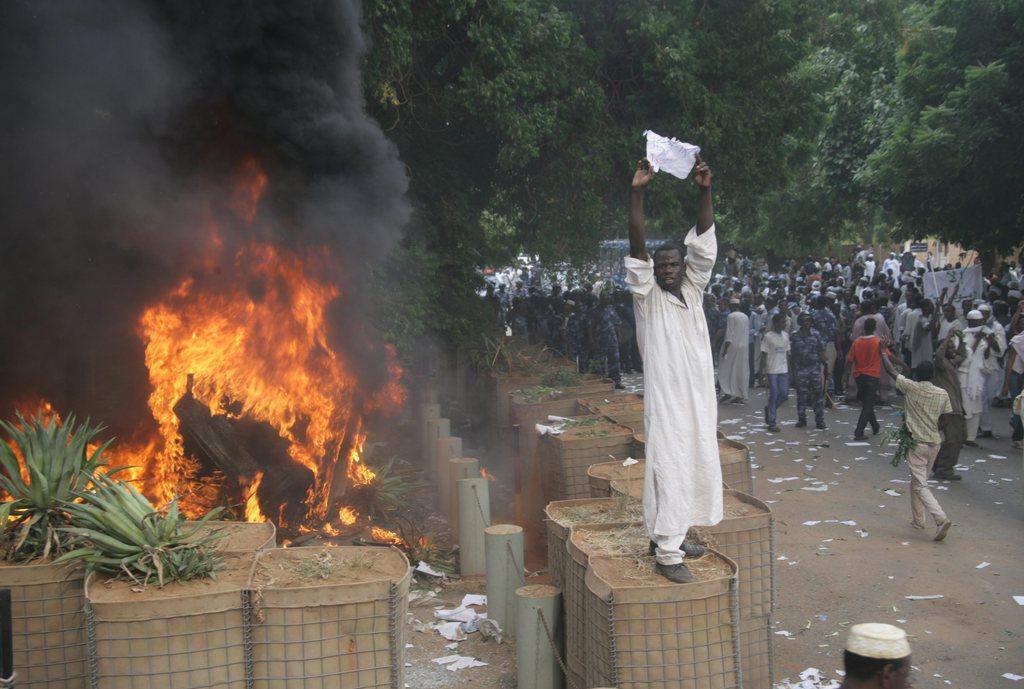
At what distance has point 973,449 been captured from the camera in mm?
11977

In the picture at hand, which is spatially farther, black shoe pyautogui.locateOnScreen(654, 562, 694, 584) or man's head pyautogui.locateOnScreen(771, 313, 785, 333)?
man's head pyautogui.locateOnScreen(771, 313, 785, 333)

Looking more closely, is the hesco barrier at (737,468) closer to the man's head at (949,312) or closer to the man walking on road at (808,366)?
the man walking on road at (808,366)

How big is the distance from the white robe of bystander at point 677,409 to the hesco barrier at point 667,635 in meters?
0.47

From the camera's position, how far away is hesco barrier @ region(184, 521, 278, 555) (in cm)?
471

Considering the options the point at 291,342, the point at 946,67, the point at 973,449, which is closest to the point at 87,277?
the point at 291,342

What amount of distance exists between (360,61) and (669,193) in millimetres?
5383

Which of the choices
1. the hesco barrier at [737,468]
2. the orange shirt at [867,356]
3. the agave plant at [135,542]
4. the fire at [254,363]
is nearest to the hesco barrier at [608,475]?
the hesco barrier at [737,468]

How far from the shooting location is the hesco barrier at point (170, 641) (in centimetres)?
379

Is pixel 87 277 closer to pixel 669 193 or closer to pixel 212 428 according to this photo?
pixel 212 428

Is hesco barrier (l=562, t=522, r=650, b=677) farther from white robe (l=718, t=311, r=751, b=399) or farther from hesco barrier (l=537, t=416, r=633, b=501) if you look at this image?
white robe (l=718, t=311, r=751, b=399)

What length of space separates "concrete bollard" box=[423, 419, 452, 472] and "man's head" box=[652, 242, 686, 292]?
19.0 feet

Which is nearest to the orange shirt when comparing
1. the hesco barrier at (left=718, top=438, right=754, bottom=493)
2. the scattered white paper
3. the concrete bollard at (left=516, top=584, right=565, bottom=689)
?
the hesco barrier at (left=718, top=438, right=754, bottom=493)

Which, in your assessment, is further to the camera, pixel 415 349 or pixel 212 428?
pixel 415 349

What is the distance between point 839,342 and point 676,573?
41.5ft
